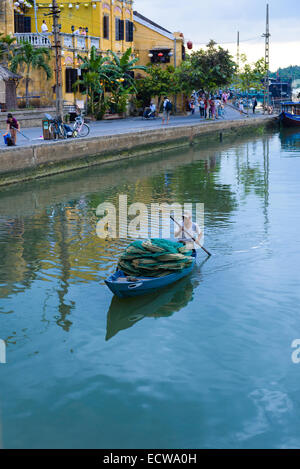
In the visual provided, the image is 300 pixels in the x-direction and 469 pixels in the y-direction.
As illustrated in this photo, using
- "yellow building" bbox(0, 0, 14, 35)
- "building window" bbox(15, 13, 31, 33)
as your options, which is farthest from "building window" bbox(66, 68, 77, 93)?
"building window" bbox(15, 13, 31, 33)

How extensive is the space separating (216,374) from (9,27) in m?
32.0

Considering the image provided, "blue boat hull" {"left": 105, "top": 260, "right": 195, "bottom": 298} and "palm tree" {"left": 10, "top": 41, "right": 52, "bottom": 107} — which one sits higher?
"palm tree" {"left": 10, "top": 41, "right": 52, "bottom": 107}

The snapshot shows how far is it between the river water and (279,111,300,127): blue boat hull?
1404 inches

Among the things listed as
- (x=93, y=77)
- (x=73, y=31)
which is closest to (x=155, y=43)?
(x=73, y=31)

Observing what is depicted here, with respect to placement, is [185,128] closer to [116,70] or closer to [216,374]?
[116,70]

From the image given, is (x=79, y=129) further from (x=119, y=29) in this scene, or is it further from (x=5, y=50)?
(x=119, y=29)

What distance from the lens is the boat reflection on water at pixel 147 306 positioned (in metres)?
9.48

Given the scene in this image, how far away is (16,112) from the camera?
30906mm

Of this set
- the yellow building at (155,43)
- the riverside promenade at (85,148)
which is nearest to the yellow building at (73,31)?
the yellow building at (155,43)

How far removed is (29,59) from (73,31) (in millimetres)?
4816

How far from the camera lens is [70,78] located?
36406 mm

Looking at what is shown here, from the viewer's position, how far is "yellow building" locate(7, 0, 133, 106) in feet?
116

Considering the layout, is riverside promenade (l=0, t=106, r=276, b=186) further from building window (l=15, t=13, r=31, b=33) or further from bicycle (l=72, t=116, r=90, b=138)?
building window (l=15, t=13, r=31, b=33)

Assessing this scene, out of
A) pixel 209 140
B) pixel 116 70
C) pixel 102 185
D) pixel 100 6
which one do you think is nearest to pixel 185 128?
pixel 209 140
